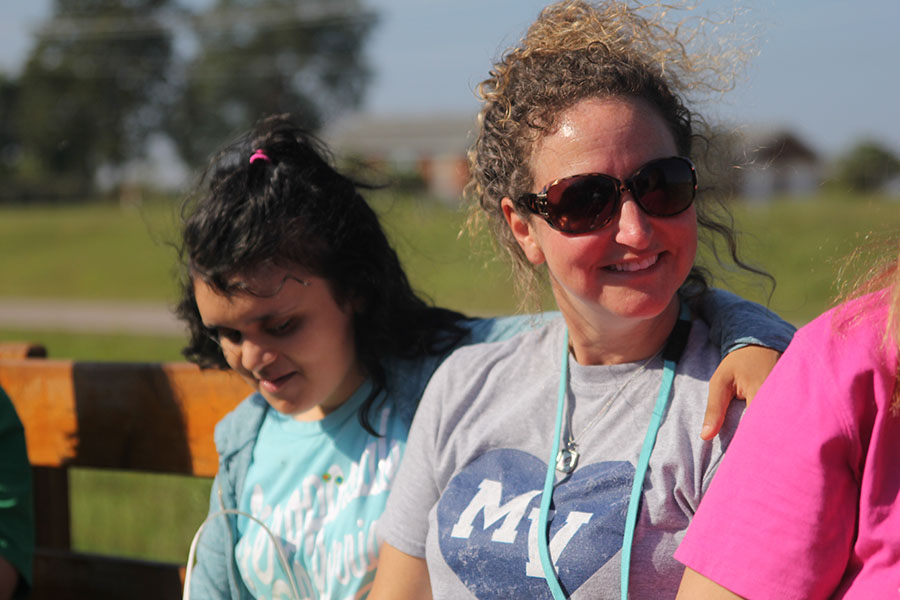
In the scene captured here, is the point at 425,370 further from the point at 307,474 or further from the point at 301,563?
the point at 301,563

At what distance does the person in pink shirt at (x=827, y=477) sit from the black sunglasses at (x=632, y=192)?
0.44 m

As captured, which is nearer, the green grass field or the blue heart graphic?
the blue heart graphic

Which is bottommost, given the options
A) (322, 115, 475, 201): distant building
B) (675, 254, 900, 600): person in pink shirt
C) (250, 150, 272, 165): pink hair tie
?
(322, 115, 475, 201): distant building

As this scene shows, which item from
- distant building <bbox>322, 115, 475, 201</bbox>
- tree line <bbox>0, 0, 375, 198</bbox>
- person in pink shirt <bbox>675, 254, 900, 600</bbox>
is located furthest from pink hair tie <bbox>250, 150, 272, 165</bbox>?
distant building <bbox>322, 115, 475, 201</bbox>

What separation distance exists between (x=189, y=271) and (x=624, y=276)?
51.1 inches

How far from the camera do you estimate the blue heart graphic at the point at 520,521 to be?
1.78m

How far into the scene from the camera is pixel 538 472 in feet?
6.39

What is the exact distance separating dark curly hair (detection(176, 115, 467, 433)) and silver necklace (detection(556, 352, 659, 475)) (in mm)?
708

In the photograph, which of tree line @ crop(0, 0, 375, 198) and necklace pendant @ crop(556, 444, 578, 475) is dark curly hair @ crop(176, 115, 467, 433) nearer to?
necklace pendant @ crop(556, 444, 578, 475)

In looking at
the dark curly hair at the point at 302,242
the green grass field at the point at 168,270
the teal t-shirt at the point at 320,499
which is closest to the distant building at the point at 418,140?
the green grass field at the point at 168,270

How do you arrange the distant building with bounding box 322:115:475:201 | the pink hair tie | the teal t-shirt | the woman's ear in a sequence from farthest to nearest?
the distant building with bounding box 322:115:475:201 → the pink hair tie → the teal t-shirt → the woman's ear

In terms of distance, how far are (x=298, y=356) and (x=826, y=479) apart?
140 centimetres

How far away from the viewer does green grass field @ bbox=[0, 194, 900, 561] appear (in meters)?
2.82

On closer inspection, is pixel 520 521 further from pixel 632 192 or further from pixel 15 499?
pixel 15 499
